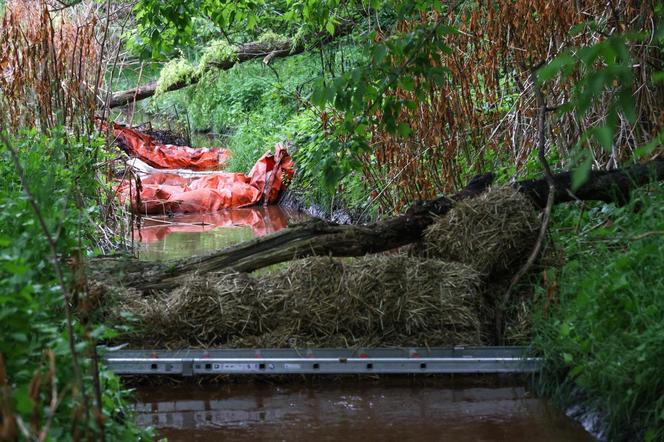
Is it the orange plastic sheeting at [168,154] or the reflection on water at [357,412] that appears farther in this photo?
the orange plastic sheeting at [168,154]

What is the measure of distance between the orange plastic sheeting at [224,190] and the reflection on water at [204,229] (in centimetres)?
21

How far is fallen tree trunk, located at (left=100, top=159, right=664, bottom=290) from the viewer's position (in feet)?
20.7

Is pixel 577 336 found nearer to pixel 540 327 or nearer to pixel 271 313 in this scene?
pixel 540 327

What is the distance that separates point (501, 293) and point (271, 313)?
1423 mm

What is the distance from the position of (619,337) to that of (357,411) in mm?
1428

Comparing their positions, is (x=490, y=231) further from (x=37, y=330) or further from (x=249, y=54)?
(x=249, y=54)

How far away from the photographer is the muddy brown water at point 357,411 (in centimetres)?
467

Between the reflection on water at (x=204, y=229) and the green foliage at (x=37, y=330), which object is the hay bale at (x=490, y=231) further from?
the reflection on water at (x=204, y=229)

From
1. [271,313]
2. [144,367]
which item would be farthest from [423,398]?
[144,367]

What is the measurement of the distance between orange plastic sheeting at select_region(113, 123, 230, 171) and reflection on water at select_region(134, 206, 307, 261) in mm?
3645

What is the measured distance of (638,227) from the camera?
508cm

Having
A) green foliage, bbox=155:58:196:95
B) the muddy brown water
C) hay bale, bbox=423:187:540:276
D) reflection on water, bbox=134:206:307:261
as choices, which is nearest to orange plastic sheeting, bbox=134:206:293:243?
reflection on water, bbox=134:206:307:261

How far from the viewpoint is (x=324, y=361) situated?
5426 mm

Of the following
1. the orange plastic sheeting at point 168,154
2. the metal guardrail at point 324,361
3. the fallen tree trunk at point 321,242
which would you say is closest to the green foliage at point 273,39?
the orange plastic sheeting at point 168,154
